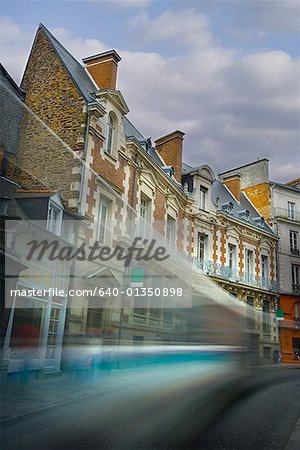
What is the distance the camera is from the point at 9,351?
6992 millimetres

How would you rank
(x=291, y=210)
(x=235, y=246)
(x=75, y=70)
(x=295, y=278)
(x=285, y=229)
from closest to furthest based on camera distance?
(x=75, y=70) → (x=235, y=246) → (x=295, y=278) → (x=285, y=229) → (x=291, y=210)

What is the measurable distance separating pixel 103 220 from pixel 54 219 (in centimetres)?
298

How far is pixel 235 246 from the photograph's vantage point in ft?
69.2

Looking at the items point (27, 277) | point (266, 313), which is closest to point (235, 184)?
point (266, 313)

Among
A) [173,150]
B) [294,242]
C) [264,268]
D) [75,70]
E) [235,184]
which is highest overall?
[235,184]

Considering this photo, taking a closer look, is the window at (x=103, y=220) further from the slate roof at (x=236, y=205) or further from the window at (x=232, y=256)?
the window at (x=232, y=256)

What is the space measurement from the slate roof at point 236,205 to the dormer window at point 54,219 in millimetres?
12915

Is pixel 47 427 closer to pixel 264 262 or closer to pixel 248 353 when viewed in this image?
pixel 248 353

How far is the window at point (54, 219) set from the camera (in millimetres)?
7824

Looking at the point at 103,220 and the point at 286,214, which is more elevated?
the point at 286,214

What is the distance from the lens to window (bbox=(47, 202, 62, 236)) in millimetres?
7824

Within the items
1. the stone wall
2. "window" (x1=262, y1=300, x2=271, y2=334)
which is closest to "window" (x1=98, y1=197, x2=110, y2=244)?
the stone wall
